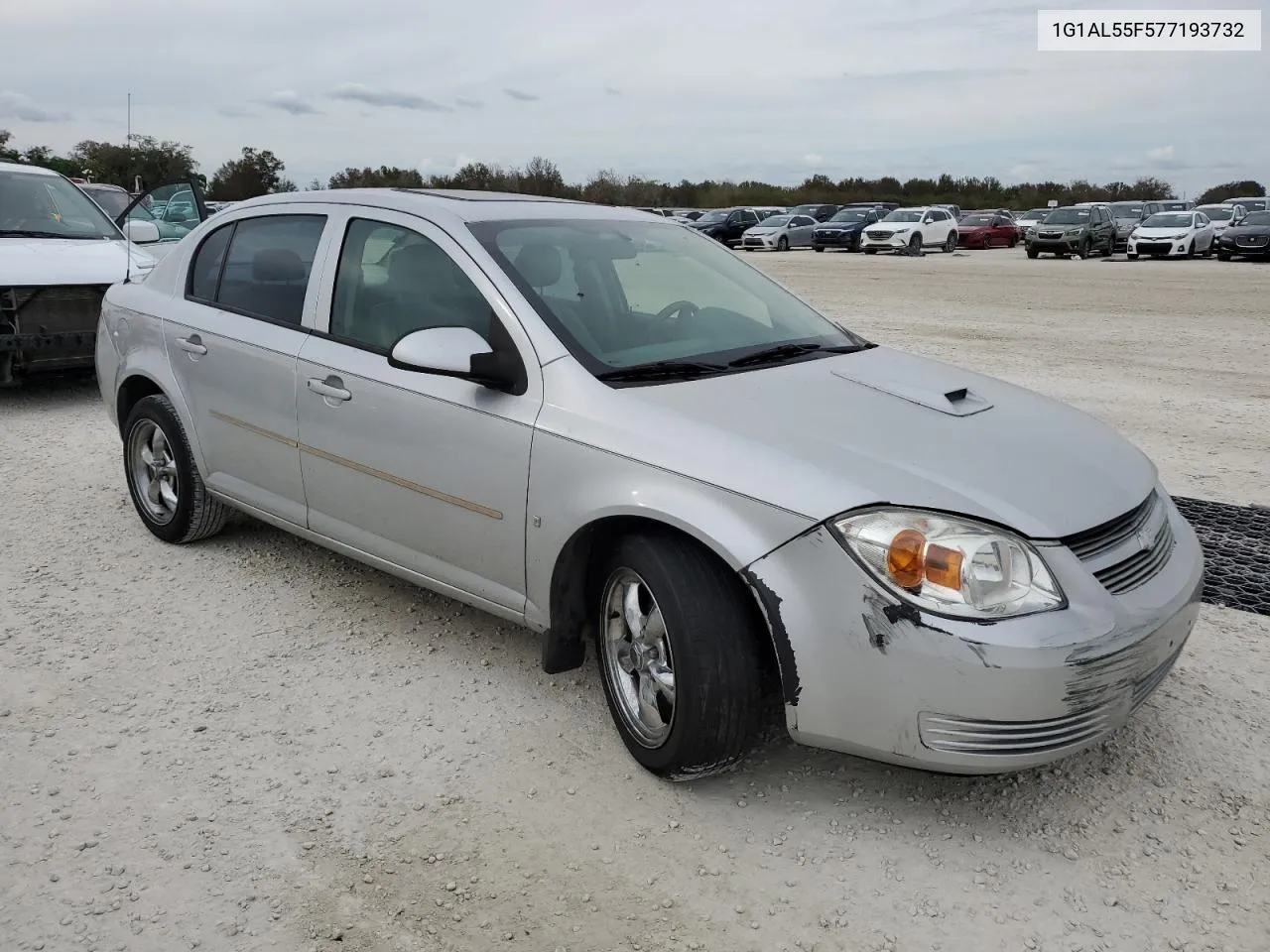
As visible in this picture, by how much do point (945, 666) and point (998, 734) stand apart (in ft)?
0.75

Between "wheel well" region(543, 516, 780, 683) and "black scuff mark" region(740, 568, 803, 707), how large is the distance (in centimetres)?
37

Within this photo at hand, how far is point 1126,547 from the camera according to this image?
299 cm

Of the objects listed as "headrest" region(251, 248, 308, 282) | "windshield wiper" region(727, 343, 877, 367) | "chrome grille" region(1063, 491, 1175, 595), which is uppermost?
"headrest" region(251, 248, 308, 282)

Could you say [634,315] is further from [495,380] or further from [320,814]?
[320,814]

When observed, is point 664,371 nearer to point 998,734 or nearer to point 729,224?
point 998,734

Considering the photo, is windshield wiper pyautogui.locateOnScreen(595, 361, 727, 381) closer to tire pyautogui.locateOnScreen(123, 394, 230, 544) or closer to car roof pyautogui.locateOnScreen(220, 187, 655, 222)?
Result: car roof pyautogui.locateOnScreen(220, 187, 655, 222)

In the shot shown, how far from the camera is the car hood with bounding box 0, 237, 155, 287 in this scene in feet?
26.8

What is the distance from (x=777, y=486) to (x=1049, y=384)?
7.46 metres

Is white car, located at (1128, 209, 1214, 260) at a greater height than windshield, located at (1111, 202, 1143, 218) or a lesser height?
lesser

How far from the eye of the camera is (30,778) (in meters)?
3.19

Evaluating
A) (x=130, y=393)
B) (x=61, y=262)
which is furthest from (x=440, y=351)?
(x=61, y=262)

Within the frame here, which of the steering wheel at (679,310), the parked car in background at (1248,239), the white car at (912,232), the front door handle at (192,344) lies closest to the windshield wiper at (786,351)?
the steering wheel at (679,310)

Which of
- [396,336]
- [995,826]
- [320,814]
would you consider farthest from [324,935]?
[396,336]

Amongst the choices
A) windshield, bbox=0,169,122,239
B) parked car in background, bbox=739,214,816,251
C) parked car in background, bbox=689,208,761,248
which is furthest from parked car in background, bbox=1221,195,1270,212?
windshield, bbox=0,169,122,239
